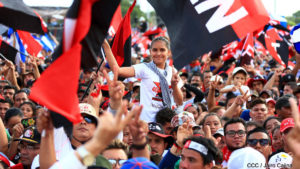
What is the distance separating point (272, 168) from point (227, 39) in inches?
55.5

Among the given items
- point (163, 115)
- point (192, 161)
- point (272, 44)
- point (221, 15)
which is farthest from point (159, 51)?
point (272, 44)

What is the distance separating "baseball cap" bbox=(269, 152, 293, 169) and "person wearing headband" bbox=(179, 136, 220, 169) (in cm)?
94

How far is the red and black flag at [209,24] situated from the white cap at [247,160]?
1024 mm

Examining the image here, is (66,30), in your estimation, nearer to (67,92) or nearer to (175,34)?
(67,92)

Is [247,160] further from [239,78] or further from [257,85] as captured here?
[257,85]

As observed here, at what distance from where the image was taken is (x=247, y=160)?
4.61 meters

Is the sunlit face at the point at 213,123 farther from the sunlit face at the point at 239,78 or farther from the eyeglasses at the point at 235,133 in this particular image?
the sunlit face at the point at 239,78

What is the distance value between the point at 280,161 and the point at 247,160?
0.55 metres

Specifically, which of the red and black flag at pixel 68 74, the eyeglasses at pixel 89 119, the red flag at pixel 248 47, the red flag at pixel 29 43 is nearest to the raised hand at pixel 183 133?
the eyeglasses at pixel 89 119

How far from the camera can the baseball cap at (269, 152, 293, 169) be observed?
489 centimetres

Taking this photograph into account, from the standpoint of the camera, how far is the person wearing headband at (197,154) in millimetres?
4238

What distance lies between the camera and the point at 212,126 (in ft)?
22.9

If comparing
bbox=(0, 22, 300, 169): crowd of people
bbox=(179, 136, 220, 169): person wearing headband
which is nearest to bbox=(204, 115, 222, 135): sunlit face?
bbox=(0, 22, 300, 169): crowd of people

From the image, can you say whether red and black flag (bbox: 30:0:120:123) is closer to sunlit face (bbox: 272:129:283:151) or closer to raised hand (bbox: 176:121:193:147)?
raised hand (bbox: 176:121:193:147)
